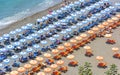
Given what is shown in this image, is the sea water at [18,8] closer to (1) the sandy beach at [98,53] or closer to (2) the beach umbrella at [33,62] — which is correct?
(1) the sandy beach at [98,53]

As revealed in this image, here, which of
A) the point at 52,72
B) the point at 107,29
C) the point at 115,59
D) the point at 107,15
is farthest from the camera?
the point at 107,15

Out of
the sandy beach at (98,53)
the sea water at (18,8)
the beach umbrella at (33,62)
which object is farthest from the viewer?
the sea water at (18,8)

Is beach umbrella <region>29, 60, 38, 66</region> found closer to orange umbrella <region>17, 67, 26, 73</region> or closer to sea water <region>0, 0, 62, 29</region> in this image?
orange umbrella <region>17, 67, 26, 73</region>

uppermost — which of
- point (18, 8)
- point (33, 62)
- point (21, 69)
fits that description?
point (18, 8)

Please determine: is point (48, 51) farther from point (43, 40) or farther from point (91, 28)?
point (91, 28)

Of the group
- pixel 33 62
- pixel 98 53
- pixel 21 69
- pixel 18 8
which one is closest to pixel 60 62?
pixel 33 62

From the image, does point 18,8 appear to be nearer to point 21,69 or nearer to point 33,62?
point 33,62

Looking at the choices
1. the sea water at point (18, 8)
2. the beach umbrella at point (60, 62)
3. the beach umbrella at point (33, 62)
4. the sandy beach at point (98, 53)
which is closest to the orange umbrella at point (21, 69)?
the beach umbrella at point (33, 62)

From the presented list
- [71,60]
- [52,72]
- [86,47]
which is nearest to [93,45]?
[86,47]
